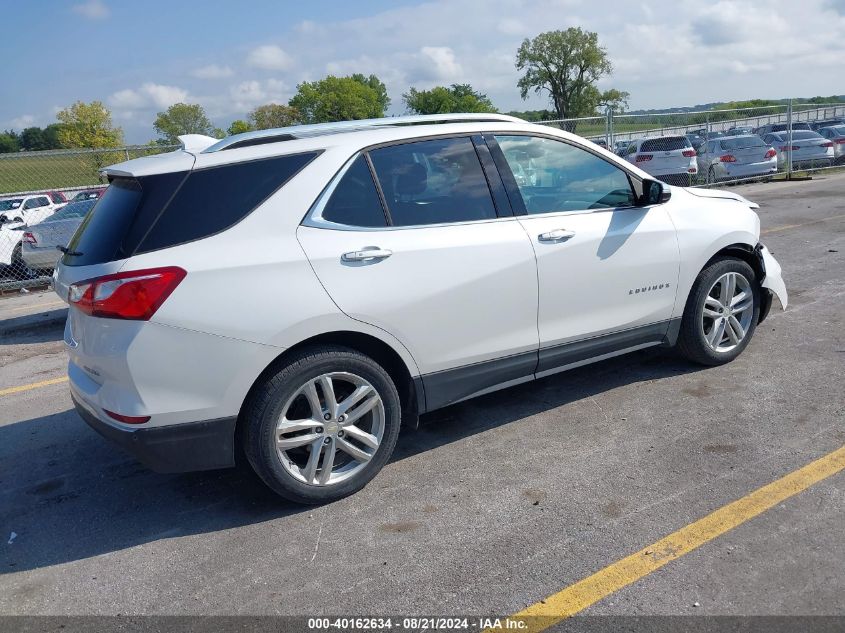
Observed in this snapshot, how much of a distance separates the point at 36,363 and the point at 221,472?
149 inches

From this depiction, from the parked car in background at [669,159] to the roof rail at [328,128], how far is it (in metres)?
16.1

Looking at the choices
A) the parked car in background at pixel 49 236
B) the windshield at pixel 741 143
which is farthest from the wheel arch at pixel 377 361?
the windshield at pixel 741 143

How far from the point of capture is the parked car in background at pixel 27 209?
1418 centimetres

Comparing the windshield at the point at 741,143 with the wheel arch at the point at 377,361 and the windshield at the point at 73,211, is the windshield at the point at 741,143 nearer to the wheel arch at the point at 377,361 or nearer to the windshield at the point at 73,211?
the windshield at the point at 73,211

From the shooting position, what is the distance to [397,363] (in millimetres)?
3973

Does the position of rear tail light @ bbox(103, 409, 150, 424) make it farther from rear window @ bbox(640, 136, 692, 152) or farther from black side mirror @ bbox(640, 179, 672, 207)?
rear window @ bbox(640, 136, 692, 152)

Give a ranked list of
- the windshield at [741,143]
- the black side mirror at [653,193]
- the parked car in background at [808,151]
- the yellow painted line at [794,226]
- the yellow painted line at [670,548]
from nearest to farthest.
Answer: the yellow painted line at [670,548] → the black side mirror at [653,193] → the yellow painted line at [794,226] → the windshield at [741,143] → the parked car in background at [808,151]

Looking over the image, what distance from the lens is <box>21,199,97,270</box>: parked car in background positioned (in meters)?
12.2

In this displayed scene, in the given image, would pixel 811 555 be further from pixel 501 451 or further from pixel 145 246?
pixel 145 246

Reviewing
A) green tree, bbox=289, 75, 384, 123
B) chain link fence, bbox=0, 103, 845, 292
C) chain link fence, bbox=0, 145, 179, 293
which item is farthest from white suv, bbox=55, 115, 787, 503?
green tree, bbox=289, 75, 384, 123

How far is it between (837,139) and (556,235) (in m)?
24.0

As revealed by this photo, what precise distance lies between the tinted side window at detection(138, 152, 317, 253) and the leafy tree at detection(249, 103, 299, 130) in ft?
212

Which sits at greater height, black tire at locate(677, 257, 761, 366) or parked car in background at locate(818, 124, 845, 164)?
parked car in background at locate(818, 124, 845, 164)

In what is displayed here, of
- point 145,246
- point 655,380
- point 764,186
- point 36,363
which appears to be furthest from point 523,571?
point 764,186
